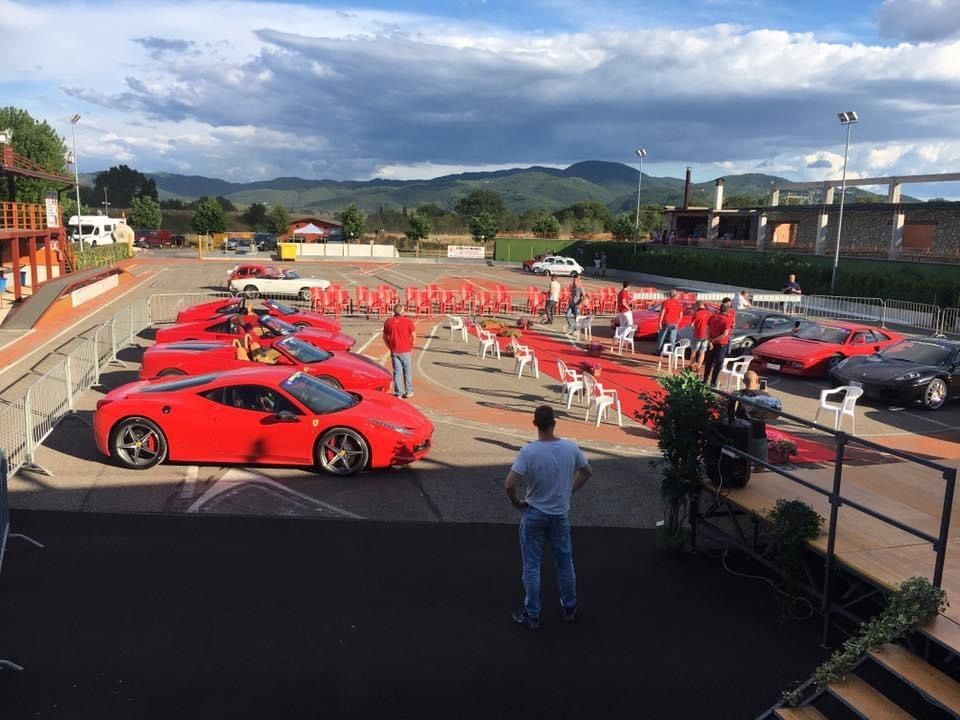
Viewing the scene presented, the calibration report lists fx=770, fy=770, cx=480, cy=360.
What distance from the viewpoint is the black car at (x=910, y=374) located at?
598 inches

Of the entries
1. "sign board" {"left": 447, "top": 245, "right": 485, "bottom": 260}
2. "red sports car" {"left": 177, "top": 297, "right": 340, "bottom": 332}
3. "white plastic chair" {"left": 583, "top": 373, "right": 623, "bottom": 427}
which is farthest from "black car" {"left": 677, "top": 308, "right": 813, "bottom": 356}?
"sign board" {"left": 447, "top": 245, "right": 485, "bottom": 260}

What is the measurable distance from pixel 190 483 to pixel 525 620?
16.7 feet

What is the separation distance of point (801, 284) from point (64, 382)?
3642 centimetres

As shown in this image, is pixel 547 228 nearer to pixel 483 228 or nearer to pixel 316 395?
pixel 483 228

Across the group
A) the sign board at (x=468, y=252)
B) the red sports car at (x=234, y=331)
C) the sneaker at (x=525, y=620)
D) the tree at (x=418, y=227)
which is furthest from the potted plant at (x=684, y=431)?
the tree at (x=418, y=227)

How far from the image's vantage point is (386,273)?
171 ft

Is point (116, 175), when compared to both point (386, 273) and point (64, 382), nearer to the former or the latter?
point (386, 273)

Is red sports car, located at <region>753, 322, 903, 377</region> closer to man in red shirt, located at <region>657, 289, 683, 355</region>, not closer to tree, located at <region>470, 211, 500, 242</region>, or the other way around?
man in red shirt, located at <region>657, 289, 683, 355</region>

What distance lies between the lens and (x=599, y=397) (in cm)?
1280

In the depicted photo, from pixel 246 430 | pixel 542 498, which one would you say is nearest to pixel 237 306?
pixel 246 430

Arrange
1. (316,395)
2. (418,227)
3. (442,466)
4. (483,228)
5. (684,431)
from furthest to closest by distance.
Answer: (418,227) < (483,228) < (442,466) < (316,395) < (684,431)

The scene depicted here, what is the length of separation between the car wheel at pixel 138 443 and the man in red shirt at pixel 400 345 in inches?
175

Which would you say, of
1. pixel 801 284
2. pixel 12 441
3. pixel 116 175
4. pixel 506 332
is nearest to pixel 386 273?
pixel 801 284

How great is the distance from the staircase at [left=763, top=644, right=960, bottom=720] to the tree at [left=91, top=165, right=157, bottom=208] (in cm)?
17434
